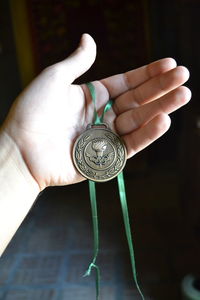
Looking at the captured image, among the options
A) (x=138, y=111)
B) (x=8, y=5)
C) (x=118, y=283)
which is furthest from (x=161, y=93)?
(x=8, y=5)

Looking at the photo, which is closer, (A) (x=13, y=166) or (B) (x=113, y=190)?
(A) (x=13, y=166)

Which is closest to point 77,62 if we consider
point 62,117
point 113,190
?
point 62,117

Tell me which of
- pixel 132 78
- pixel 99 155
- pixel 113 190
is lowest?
pixel 113 190

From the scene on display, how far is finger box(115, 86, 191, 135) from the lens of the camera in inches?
27.0

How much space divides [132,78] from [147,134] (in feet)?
0.53

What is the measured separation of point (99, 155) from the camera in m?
0.75

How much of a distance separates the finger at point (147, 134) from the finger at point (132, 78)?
0.11m

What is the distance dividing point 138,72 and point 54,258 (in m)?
1.17

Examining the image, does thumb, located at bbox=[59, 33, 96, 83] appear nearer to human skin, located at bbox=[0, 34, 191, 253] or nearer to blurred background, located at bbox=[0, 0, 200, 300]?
human skin, located at bbox=[0, 34, 191, 253]

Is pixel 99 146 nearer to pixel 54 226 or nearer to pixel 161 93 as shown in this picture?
pixel 161 93

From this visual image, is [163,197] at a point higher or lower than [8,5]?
lower

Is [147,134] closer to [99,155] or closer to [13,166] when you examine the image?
[99,155]

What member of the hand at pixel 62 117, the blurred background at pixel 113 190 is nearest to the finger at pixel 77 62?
the hand at pixel 62 117

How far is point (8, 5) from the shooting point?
6.98ft
